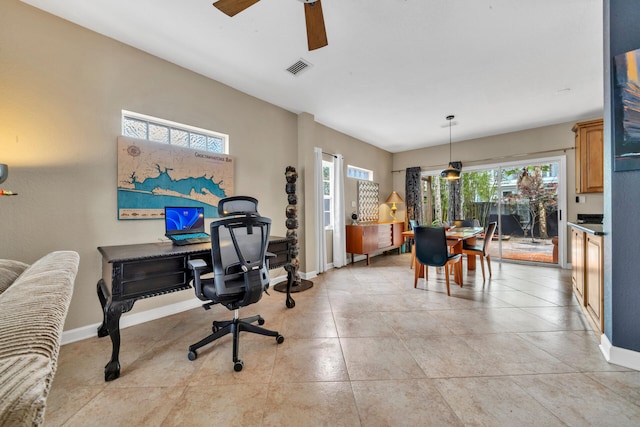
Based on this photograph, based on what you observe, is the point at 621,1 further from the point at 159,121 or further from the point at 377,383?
the point at 159,121

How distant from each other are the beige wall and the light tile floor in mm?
855

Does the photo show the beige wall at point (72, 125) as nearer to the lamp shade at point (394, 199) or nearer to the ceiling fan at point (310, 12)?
the ceiling fan at point (310, 12)

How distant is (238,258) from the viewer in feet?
6.00

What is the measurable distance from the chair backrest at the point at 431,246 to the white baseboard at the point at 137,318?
290 centimetres

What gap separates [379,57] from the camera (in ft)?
8.48

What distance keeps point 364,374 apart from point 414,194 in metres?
5.19

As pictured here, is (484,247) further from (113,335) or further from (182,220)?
(113,335)

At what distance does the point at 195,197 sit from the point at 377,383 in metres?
2.53

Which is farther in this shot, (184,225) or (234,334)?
(184,225)

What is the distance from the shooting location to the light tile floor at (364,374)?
1.32 m

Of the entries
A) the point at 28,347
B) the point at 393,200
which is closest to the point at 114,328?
the point at 28,347

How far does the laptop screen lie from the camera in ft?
7.59

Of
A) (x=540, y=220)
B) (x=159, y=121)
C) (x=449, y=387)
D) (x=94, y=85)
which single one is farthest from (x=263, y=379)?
(x=540, y=220)

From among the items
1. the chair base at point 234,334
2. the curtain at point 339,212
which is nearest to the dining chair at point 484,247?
the curtain at point 339,212
